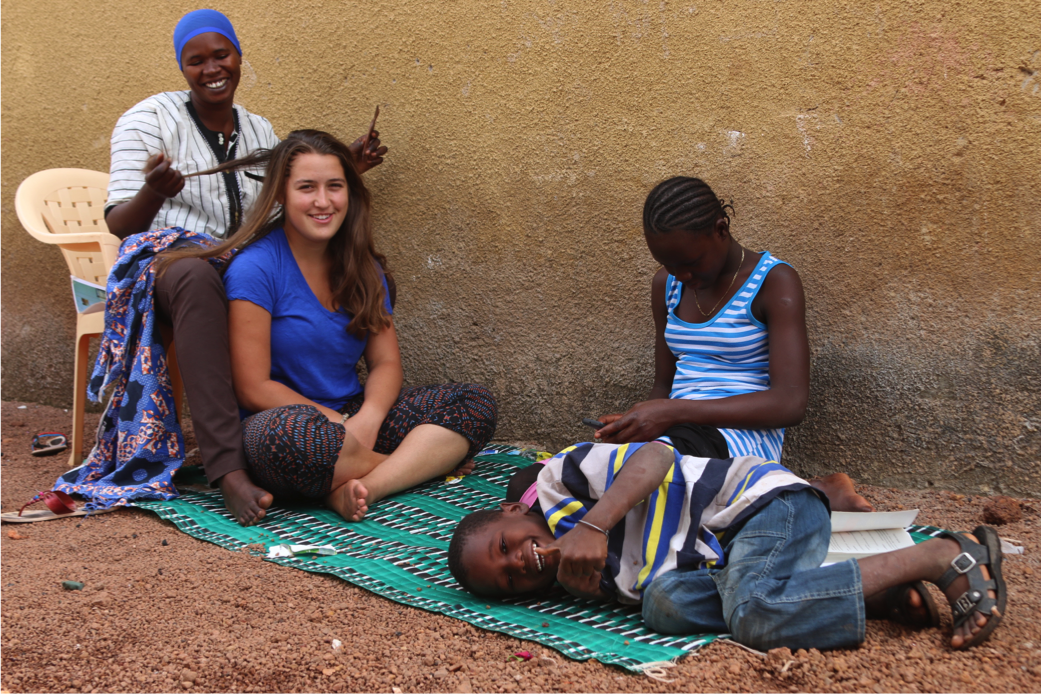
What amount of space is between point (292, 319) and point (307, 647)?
1477mm

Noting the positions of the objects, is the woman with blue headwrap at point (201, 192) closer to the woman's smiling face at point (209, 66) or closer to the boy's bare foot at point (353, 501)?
the woman's smiling face at point (209, 66)

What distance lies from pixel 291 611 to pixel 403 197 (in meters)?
2.14

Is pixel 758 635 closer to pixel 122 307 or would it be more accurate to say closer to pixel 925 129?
pixel 925 129

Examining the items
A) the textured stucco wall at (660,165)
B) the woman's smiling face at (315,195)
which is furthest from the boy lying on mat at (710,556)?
the woman's smiling face at (315,195)

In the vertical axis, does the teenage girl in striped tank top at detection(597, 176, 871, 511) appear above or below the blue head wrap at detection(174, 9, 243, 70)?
below

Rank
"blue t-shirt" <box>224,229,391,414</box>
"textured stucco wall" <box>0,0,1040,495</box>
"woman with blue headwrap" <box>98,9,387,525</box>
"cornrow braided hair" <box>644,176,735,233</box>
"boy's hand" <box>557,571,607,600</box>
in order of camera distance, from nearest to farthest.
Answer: "boy's hand" <box>557,571,607,600</box> → "cornrow braided hair" <box>644,176,735,233</box> → "textured stucco wall" <box>0,0,1040,495</box> → "woman with blue headwrap" <box>98,9,387,525</box> → "blue t-shirt" <box>224,229,391,414</box>

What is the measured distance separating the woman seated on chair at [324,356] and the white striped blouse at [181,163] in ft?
0.87

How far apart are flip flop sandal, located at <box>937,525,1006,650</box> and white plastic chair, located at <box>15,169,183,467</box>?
106 inches

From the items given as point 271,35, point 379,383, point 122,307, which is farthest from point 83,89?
point 379,383

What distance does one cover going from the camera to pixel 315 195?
3084 mm

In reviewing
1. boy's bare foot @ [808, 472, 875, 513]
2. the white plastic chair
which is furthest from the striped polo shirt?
the white plastic chair

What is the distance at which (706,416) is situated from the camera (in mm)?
2469

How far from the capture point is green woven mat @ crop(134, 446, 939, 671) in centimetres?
192

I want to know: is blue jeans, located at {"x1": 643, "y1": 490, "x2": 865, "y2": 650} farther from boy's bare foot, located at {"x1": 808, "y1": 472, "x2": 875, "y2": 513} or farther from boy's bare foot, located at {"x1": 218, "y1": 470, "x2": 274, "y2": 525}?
boy's bare foot, located at {"x1": 218, "y1": 470, "x2": 274, "y2": 525}
